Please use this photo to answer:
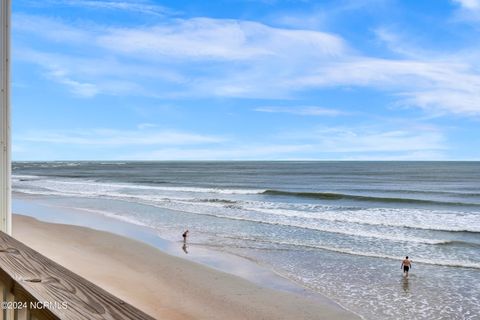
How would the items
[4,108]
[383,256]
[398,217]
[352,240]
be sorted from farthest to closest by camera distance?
[398,217], [352,240], [383,256], [4,108]

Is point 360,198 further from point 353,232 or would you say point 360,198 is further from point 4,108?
point 4,108

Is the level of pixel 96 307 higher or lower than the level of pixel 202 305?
higher

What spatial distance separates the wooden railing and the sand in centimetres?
725

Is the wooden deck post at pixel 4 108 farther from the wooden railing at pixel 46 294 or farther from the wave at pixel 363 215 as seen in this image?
Result: the wave at pixel 363 215

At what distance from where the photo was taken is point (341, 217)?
2341 centimetres

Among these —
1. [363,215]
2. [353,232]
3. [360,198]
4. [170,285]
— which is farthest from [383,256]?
[360,198]

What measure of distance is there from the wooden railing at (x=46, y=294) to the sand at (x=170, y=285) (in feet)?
23.8

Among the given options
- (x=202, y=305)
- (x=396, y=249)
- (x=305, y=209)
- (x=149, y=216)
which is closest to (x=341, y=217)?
(x=305, y=209)

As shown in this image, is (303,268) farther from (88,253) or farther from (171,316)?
(88,253)

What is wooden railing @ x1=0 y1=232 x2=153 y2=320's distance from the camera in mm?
1220

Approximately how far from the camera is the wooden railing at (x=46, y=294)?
1.22 metres

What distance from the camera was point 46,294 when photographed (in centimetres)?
132

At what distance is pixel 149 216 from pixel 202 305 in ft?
45.6

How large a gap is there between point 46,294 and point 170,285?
968 centimetres
